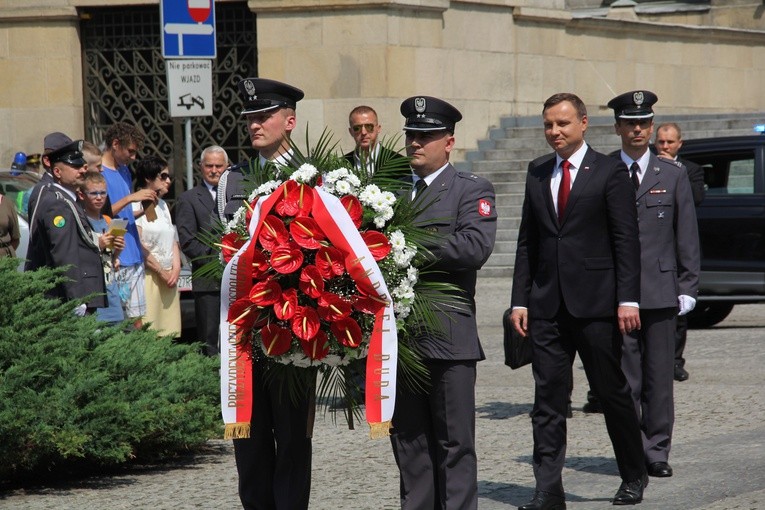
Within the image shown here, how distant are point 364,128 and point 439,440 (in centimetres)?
346

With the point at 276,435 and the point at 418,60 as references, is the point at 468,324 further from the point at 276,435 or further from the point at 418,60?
the point at 418,60

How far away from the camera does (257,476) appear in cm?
613

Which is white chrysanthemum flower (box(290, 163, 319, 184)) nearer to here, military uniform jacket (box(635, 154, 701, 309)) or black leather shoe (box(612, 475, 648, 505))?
black leather shoe (box(612, 475, 648, 505))

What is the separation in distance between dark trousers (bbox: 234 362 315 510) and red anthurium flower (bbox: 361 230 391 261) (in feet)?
2.61

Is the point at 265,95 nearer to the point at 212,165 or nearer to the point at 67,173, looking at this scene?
the point at 67,173

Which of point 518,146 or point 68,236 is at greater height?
point 518,146

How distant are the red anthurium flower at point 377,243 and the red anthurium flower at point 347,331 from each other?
0.28 m

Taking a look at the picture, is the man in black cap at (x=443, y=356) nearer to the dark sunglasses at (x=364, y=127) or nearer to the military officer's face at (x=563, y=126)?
the military officer's face at (x=563, y=126)

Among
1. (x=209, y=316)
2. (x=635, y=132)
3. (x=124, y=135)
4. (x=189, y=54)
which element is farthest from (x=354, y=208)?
(x=189, y=54)

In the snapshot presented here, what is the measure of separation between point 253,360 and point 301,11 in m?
14.6

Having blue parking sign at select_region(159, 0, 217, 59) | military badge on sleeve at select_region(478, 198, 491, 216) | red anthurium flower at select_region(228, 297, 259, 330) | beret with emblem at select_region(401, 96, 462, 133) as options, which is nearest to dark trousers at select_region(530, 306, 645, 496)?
military badge on sleeve at select_region(478, 198, 491, 216)

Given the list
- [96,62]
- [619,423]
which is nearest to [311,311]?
[619,423]

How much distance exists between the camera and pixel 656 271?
8.38 meters

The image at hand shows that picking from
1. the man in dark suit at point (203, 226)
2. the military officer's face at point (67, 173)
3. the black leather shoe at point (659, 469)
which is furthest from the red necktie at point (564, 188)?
the man in dark suit at point (203, 226)
